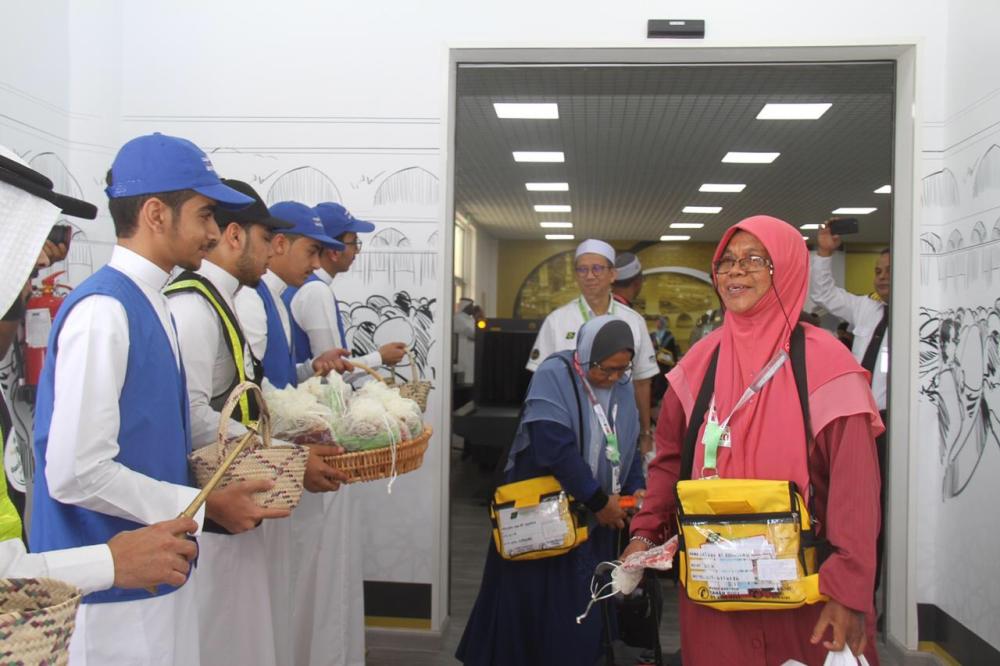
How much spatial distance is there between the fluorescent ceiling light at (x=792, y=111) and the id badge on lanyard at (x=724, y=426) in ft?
18.8

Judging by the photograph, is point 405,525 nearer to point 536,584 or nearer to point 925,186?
point 536,584

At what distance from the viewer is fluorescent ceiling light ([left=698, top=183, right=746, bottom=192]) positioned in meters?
11.9

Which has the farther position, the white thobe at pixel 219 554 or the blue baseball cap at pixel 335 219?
the blue baseball cap at pixel 335 219

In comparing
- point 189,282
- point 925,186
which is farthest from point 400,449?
point 925,186

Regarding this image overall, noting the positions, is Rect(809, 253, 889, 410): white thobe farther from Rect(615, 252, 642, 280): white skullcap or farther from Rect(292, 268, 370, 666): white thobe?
Rect(292, 268, 370, 666): white thobe

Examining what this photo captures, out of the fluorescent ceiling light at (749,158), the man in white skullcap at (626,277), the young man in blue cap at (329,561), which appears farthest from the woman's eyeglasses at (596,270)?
the fluorescent ceiling light at (749,158)

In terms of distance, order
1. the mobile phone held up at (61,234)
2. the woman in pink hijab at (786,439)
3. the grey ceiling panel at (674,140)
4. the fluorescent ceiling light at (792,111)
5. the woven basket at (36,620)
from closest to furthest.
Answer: the woven basket at (36,620) → the woman in pink hijab at (786,439) → the mobile phone held up at (61,234) → the grey ceiling panel at (674,140) → the fluorescent ceiling light at (792,111)

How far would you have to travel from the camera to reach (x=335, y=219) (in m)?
3.78

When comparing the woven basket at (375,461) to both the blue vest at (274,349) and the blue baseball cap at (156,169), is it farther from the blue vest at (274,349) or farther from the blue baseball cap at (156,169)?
the blue baseball cap at (156,169)

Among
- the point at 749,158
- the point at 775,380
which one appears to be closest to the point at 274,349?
the point at 775,380

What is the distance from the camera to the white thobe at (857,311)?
13.6ft

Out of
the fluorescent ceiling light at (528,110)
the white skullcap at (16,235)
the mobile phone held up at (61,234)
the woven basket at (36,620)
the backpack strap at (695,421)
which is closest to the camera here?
the woven basket at (36,620)

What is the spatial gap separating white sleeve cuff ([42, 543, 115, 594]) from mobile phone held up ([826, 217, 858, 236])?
2941 millimetres

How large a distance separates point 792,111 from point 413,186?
4711mm
